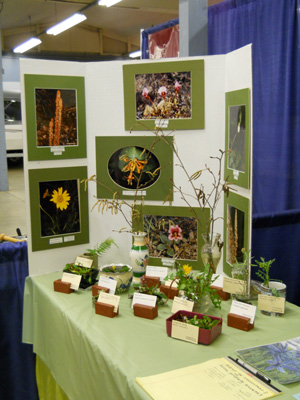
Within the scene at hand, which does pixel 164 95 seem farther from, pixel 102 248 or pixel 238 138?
pixel 102 248

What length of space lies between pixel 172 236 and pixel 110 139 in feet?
1.81

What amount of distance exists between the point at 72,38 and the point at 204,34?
40.9ft

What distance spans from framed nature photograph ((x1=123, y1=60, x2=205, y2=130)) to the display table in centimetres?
83

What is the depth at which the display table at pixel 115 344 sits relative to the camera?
149 centimetres

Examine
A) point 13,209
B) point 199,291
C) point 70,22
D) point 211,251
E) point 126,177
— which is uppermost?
point 70,22

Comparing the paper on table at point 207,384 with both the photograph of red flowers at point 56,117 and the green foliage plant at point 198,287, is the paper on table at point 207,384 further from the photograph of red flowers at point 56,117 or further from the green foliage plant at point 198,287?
the photograph of red flowers at point 56,117

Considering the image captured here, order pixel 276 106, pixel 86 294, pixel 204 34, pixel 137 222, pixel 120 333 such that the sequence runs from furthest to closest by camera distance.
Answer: pixel 204 34 → pixel 276 106 → pixel 137 222 → pixel 86 294 → pixel 120 333

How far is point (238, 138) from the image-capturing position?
6.68 ft

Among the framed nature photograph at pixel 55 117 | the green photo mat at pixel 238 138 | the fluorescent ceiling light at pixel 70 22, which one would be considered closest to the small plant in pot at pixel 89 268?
the framed nature photograph at pixel 55 117

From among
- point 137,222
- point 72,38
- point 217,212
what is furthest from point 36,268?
point 72,38

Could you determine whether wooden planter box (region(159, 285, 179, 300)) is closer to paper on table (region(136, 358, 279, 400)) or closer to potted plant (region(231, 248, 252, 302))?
potted plant (region(231, 248, 252, 302))

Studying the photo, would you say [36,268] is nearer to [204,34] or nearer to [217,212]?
[217,212]

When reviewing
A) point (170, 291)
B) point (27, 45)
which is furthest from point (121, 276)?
point (27, 45)

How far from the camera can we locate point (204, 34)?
11.7 feet
